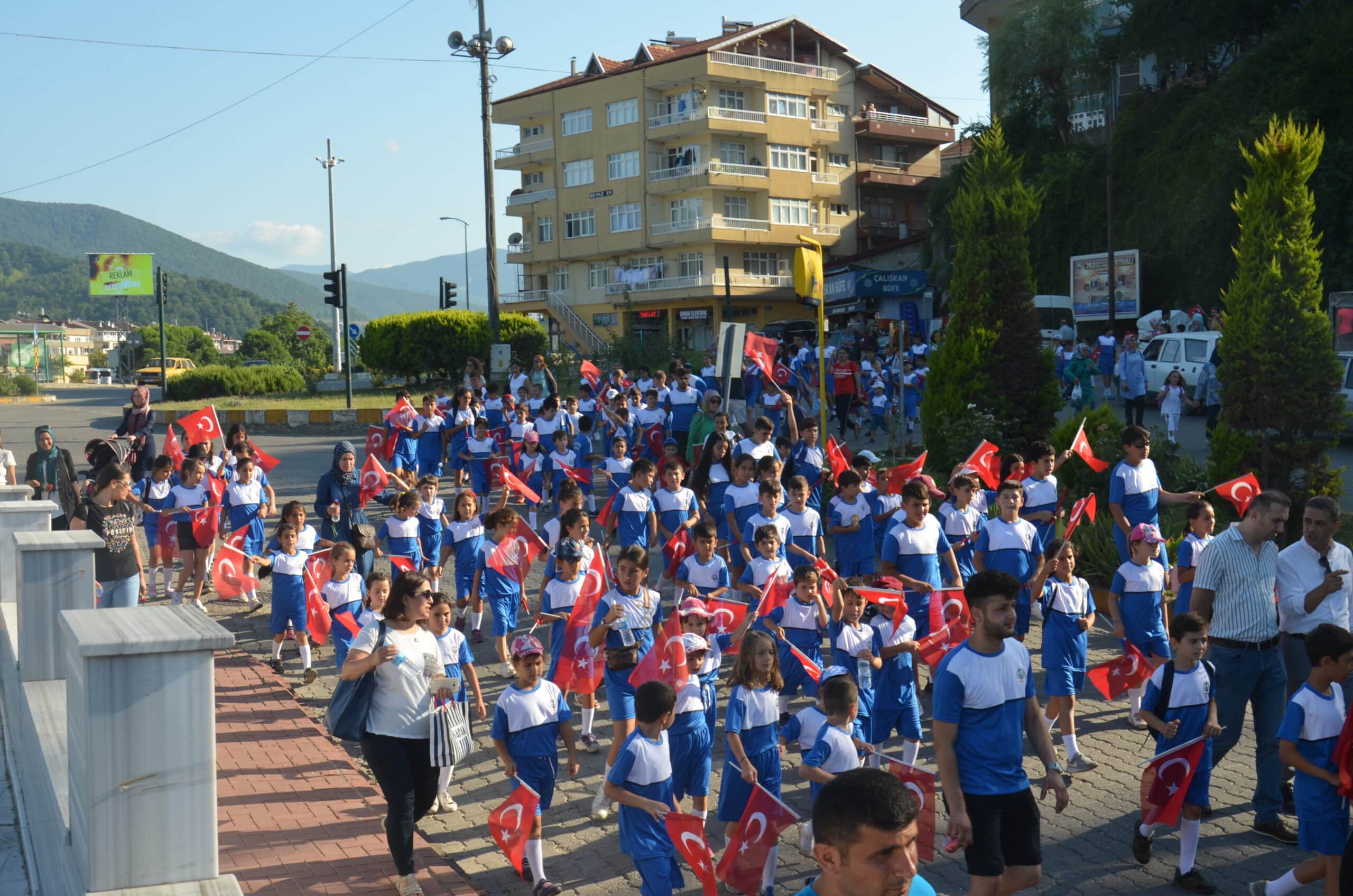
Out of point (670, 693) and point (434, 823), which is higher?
point (670, 693)

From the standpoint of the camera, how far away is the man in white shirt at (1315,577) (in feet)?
22.0

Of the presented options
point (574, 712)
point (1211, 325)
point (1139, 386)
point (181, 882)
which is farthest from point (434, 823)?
point (1211, 325)

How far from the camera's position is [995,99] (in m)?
50.0

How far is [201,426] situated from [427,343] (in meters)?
22.8

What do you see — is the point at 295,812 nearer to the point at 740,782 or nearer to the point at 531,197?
the point at 740,782

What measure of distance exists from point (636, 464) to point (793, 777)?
4474 mm

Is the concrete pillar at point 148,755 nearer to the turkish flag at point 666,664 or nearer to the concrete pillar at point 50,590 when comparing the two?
the concrete pillar at point 50,590

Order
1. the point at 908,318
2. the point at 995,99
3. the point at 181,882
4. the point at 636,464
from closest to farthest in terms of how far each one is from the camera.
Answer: the point at 181,882 < the point at 636,464 < the point at 908,318 < the point at 995,99

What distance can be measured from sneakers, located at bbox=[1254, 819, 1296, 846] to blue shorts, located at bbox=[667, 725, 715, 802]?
3050 millimetres

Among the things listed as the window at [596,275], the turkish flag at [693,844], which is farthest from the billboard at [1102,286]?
the turkish flag at [693,844]

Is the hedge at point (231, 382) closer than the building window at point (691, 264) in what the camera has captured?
Yes

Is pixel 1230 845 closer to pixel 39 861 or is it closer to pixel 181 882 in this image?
pixel 181 882

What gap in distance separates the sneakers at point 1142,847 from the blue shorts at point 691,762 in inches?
87.5

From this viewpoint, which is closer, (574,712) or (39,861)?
(39,861)
